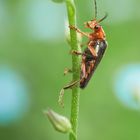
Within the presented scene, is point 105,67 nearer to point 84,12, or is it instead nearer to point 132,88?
point 84,12

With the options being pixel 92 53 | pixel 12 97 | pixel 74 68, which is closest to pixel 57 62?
pixel 12 97

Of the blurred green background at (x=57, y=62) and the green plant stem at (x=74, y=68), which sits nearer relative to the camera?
the green plant stem at (x=74, y=68)

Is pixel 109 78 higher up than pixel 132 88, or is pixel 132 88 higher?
pixel 132 88

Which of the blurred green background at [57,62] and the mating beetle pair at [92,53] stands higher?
the mating beetle pair at [92,53]

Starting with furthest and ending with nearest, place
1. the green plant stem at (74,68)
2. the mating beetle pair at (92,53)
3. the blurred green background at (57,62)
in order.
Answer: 1. the blurred green background at (57,62)
2. the mating beetle pair at (92,53)
3. the green plant stem at (74,68)

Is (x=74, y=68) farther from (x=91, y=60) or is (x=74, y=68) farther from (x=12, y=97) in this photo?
(x=12, y=97)

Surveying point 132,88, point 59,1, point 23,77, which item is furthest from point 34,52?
point 59,1

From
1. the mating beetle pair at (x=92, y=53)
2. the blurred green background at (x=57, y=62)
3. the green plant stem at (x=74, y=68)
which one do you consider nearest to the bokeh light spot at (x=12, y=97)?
the blurred green background at (x=57, y=62)

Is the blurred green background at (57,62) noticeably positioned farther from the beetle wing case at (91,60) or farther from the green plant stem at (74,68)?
the green plant stem at (74,68)
